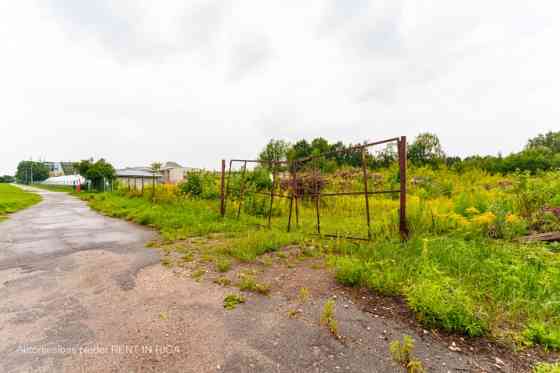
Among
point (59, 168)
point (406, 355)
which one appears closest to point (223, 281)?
point (406, 355)

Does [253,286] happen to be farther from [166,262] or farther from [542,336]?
[542,336]

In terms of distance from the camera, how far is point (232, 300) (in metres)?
2.52

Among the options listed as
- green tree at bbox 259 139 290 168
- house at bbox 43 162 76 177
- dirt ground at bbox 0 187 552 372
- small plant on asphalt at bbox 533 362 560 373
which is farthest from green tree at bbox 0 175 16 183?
small plant on asphalt at bbox 533 362 560 373

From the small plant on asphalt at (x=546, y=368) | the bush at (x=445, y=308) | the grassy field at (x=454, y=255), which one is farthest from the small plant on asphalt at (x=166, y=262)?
the small plant on asphalt at (x=546, y=368)

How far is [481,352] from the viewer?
1766 millimetres

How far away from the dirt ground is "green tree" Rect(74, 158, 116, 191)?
25.7m

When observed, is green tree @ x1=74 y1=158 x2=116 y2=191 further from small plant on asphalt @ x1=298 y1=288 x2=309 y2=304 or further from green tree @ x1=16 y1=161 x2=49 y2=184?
green tree @ x1=16 y1=161 x2=49 y2=184

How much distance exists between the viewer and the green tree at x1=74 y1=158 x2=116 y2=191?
2420cm

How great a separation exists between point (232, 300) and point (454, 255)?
9.72 feet

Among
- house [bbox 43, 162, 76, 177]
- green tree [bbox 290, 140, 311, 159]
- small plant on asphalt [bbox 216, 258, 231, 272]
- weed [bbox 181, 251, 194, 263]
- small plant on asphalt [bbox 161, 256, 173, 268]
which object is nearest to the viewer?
small plant on asphalt [bbox 216, 258, 231, 272]

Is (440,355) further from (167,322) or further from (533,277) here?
(167,322)

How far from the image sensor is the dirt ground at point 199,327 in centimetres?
166

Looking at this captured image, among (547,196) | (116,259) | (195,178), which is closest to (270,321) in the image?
(116,259)

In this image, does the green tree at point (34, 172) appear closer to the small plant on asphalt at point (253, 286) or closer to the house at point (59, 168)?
the house at point (59, 168)
